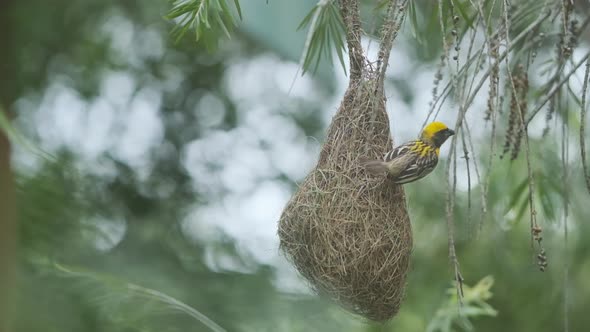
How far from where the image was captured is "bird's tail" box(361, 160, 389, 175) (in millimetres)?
2412

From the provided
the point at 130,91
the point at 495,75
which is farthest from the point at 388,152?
the point at 130,91

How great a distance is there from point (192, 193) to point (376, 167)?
3.81 m

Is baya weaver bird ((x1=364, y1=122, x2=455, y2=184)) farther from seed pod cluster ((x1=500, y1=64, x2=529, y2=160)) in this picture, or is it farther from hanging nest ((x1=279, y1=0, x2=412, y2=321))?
seed pod cluster ((x1=500, y1=64, x2=529, y2=160))

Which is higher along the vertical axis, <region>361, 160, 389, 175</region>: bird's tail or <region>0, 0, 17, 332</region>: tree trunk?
<region>0, 0, 17, 332</region>: tree trunk

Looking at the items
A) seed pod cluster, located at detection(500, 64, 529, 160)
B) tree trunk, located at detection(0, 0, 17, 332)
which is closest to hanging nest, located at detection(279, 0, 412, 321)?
seed pod cluster, located at detection(500, 64, 529, 160)

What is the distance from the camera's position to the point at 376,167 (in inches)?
95.2

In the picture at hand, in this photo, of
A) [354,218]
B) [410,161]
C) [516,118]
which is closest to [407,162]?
[410,161]

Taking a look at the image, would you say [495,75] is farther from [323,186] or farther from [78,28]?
[78,28]

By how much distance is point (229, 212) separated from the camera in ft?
19.5

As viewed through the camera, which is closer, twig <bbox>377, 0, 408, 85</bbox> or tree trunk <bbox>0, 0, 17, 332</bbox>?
twig <bbox>377, 0, 408, 85</bbox>

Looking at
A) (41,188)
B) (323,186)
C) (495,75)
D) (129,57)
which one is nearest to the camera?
(495,75)

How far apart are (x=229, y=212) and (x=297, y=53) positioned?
156 centimetres

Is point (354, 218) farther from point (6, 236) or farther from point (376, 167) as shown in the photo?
point (6, 236)

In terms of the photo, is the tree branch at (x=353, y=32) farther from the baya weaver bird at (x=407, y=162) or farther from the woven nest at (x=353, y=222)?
the baya weaver bird at (x=407, y=162)
